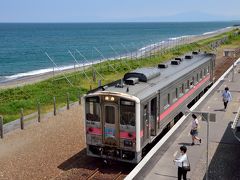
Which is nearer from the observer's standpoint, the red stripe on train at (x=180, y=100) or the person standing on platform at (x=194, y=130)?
the person standing on platform at (x=194, y=130)

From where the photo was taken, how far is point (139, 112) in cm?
1232

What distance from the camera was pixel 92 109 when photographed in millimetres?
13062

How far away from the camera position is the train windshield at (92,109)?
12.9 m

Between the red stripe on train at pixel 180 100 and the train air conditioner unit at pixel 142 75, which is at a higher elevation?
the train air conditioner unit at pixel 142 75

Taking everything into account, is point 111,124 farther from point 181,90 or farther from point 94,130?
point 181,90

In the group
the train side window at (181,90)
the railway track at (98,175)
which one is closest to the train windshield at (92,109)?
the railway track at (98,175)

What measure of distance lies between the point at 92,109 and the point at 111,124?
931 mm

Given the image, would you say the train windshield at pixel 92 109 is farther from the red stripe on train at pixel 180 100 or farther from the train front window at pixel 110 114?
the red stripe on train at pixel 180 100

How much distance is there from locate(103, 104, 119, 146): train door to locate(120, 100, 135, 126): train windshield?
0.19m

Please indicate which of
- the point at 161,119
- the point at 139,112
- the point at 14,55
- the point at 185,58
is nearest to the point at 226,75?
the point at 185,58

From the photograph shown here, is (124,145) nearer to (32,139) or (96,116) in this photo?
(96,116)

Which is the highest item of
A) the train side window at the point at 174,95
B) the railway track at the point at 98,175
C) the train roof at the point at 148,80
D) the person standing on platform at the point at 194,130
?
the train roof at the point at 148,80

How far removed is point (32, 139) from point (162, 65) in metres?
7.92

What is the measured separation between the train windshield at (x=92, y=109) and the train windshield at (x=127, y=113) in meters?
0.95
